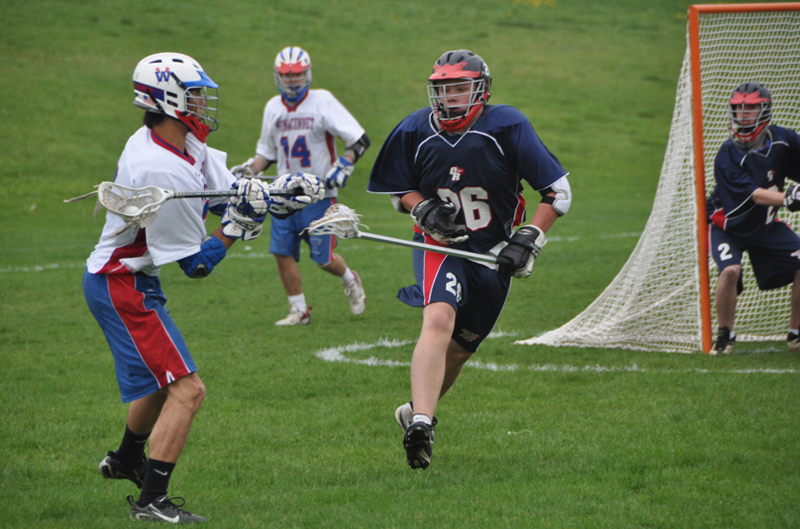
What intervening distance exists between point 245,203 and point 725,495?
2343mm

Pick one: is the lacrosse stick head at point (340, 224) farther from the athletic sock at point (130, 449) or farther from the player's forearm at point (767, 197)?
the player's forearm at point (767, 197)

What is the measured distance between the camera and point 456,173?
168 inches

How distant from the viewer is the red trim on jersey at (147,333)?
355cm

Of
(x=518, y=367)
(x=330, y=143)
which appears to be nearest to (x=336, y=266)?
(x=330, y=143)

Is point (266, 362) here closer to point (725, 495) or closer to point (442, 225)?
point (442, 225)

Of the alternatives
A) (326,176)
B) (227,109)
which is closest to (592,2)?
(227,109)

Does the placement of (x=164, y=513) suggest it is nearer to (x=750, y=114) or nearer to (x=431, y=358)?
(x=431, y=358)

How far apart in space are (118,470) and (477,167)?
2155mm

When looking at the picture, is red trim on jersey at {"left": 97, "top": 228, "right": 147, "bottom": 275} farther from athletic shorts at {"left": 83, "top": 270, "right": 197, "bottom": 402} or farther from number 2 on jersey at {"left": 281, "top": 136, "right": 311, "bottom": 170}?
number 2 on jersey at {"left": 281, "top": 136, "right": 311, "bottom": 170}

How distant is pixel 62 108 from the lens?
19.6m

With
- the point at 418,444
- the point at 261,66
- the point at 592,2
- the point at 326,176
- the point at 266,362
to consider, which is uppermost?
the point at 592,2

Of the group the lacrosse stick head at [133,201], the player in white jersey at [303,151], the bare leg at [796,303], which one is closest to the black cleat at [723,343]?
the bare leg at [796,303]

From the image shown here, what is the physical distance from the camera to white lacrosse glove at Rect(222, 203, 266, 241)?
12.3 feet

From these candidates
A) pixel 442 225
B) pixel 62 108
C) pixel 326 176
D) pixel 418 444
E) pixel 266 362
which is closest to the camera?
pixel 418 444
